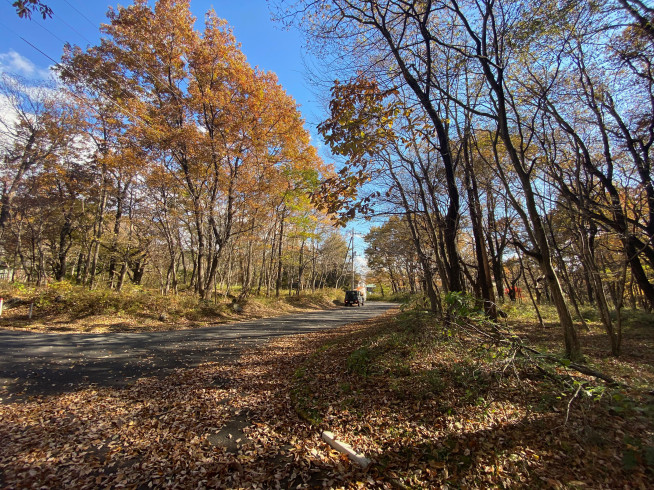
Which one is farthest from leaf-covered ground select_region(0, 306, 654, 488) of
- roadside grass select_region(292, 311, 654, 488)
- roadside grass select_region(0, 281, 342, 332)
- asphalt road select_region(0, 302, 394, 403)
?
roadside grass select_region(0, 281, 342, 332)

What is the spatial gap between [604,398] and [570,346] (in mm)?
1823

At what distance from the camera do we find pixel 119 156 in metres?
13.4

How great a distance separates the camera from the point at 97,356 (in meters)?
6.62

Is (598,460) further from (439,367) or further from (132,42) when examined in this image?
(132,42)

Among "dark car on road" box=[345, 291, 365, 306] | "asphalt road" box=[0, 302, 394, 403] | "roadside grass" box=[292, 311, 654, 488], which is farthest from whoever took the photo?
"dark car on road" box=[345, 291, 365, 306]

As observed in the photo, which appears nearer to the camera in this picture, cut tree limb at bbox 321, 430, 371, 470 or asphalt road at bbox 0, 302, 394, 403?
cut tree limb at bbox 321, 430, 371, 470

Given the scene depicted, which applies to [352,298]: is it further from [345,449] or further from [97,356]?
[345,449]

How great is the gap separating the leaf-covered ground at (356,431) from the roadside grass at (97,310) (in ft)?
24.0

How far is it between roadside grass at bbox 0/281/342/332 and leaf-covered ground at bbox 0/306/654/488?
7307 millimetres

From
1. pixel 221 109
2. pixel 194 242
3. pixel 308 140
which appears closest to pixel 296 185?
pixel 308 140

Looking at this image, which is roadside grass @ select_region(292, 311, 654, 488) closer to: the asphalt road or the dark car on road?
the asphalt road

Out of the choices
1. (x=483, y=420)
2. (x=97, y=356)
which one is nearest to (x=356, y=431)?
(x=483, y=420)

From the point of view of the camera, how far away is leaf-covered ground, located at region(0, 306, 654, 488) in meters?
2.62

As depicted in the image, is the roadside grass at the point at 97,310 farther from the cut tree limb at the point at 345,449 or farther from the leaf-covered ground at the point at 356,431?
the cut tree limb at the point at 345,449
